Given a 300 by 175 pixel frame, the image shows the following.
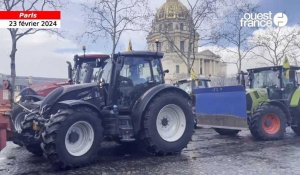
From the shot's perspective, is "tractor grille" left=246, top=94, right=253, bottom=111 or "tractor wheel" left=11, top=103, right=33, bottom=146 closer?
"tractor wheel" left=11, top=103, right=33, bottom=146

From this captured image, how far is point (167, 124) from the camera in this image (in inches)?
335

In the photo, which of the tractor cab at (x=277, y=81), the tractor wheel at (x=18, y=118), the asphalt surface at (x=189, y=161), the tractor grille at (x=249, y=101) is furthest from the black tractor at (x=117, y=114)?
the tractor cab at (x=277, y=81)

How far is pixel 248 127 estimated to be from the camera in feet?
35.3

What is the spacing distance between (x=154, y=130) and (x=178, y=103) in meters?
1.00

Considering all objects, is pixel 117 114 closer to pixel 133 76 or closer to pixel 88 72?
pixel 133 76

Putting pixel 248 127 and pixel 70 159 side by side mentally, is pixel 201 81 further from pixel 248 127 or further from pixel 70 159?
pixel 70 159

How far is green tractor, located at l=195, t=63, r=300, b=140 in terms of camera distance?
1074 cm

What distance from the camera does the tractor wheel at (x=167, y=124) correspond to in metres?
7.94

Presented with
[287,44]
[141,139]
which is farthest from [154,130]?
[287,44]

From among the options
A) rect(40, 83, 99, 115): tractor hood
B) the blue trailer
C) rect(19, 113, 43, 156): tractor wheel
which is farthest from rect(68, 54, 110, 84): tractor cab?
the blue trailer

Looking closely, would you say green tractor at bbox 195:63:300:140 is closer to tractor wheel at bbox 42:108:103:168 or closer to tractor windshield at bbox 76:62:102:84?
tractor windshield at bbox 76:62:102:84

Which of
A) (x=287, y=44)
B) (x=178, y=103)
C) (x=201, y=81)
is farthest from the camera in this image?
(x=287, y=44)

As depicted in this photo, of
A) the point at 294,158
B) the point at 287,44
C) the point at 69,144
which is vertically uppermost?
the point at 287,44

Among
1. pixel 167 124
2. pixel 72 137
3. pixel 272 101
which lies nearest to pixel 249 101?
pixel 272 101
